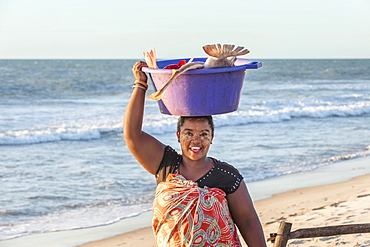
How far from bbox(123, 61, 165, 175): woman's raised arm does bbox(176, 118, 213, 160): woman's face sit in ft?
0.41

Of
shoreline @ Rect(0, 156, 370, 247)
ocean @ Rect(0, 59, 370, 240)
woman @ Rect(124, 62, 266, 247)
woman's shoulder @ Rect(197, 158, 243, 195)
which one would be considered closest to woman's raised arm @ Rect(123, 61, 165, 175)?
woman @ Rect(124, 62, 266, 247)

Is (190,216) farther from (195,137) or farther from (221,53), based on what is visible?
(221,53)

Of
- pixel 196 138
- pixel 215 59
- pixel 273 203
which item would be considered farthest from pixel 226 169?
pixel 273 203

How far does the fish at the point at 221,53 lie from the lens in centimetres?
235

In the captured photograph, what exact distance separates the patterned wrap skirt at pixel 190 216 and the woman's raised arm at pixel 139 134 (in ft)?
0.49

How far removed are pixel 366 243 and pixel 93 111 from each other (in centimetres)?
1627

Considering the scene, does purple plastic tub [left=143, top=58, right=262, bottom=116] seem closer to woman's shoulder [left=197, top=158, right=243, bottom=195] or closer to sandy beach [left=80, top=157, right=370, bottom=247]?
woman's shoulder [left=197, top=158, right=243, bottom=195]

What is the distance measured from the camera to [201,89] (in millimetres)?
2404

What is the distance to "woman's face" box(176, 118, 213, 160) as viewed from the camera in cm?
250

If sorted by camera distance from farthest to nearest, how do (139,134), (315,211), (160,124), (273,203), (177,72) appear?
(160,124) < (273,203) < (315,211) < (139,134) < (177,72)

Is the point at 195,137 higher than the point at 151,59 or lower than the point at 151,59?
lower

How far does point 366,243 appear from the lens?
4.91m

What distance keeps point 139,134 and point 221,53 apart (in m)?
0.51

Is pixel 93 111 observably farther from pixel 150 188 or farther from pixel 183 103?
pixel 183 103
